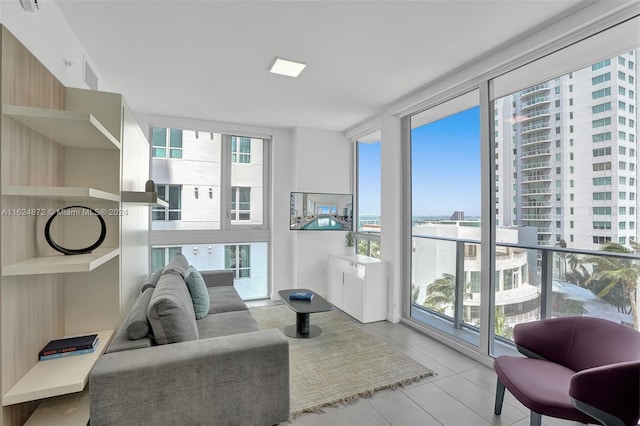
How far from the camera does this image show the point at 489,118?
2725mm

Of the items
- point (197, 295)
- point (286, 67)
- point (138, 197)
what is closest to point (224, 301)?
point (197, 295)

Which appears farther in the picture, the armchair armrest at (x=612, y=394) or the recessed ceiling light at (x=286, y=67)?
the recessed ceiling light at (x=286, y=67)

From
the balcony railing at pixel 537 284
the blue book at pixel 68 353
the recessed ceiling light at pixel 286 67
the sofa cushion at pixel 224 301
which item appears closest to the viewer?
the blue book at pixel 68 353

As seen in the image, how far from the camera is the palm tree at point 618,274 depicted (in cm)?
194

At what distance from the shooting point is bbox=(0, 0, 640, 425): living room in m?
1.76

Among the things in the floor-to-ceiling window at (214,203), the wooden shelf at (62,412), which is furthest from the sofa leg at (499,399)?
the floor-to-ceiling window at (214,203)

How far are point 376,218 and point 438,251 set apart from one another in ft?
4.35

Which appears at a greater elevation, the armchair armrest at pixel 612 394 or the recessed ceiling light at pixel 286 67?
the recessed ceiling light at pixel 286 67

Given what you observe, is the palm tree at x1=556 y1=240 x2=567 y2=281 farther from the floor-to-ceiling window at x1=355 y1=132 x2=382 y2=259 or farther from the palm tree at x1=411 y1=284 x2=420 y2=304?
the floor-to-ceiling window at x1=355 y1=132 x2=382 y2=259

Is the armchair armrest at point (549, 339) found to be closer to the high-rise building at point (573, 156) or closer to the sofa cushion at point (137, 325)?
the high-rise building at point (573, 156)

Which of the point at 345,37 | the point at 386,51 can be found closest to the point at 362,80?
the point at 386,51

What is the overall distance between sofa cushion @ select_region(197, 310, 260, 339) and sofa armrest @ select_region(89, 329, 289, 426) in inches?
21.4

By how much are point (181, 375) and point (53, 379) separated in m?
0.55

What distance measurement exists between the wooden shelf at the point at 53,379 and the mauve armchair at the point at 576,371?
87.2 inches
